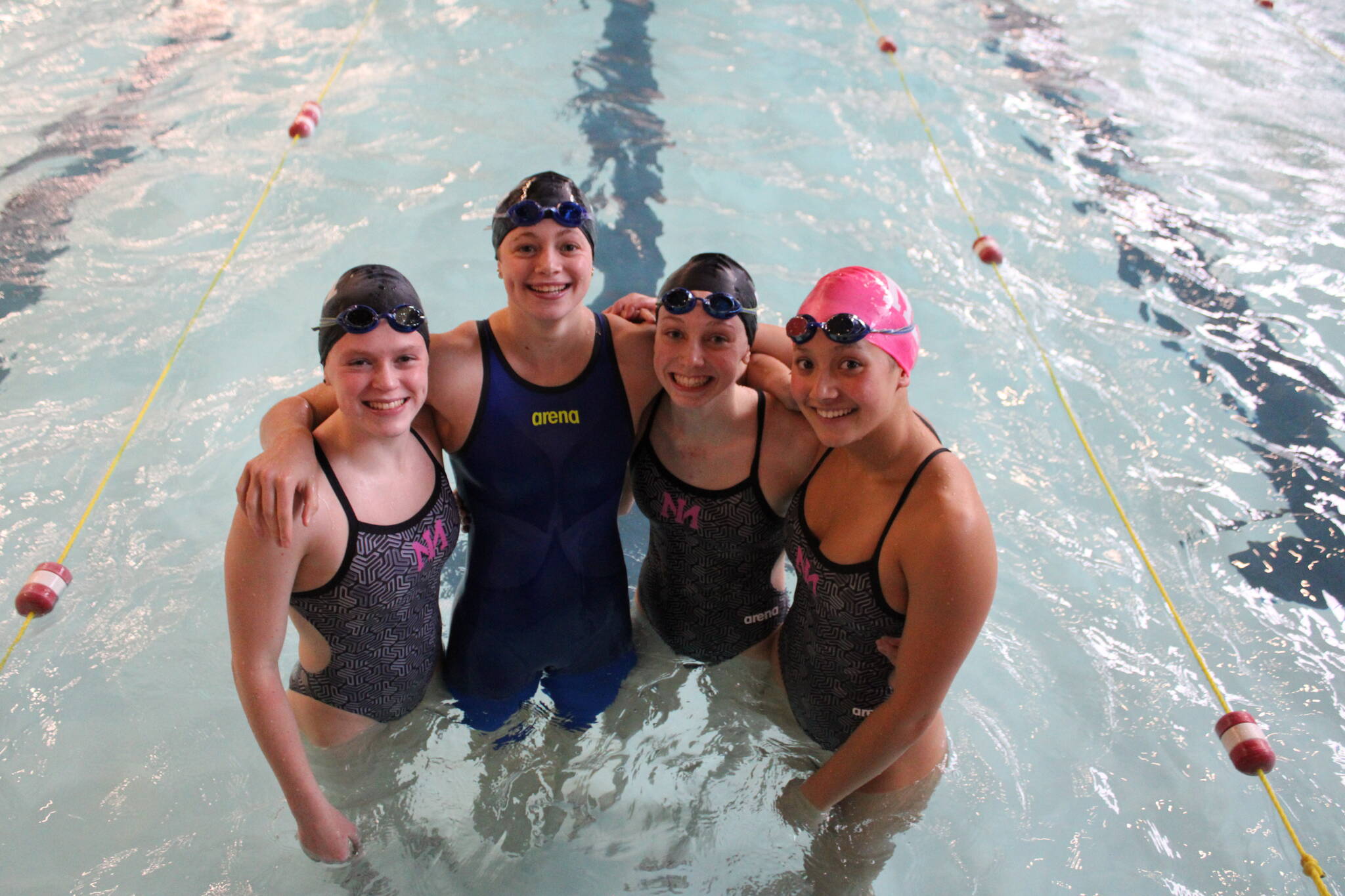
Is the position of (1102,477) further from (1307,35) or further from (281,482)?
(1307,35)

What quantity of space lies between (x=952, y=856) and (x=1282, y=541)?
2.32 m

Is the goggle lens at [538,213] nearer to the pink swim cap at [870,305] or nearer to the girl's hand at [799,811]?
the pink swim cap at [870,305]

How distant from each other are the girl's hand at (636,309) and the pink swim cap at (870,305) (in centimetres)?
71

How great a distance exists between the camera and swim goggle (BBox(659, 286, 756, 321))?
7.02ft

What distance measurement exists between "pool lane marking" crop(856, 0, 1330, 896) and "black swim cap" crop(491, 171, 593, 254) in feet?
7.78

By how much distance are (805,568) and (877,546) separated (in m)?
0.25

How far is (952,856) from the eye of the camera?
112 inches

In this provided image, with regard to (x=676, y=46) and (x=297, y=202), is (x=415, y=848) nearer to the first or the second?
(x=297, y=202)

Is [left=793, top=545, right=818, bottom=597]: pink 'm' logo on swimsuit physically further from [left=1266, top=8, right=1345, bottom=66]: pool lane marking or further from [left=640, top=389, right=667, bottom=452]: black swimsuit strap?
[left=1266, top=8, right=1345, bottom=66]: pool lane marking

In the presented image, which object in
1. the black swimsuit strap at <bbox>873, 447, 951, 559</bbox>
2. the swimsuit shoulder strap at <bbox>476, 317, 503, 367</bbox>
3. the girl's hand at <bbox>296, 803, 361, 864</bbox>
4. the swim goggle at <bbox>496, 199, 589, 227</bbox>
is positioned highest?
the swim goggle at <bbox>496, 199, 589, 227</bbox>

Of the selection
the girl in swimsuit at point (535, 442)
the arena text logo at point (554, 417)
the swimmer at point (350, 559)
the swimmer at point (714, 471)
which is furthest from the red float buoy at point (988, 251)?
the swimmer at point (350, 559)

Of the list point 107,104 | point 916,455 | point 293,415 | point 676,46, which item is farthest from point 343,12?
point 916,455

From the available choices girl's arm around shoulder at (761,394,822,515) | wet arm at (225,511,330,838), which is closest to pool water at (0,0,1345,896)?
wet arm at (225,511,330,838)

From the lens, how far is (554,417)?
2.38 meters
